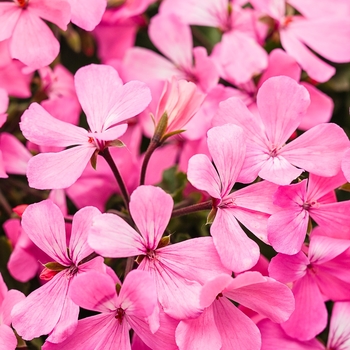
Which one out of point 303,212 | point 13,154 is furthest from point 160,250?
point 13,154

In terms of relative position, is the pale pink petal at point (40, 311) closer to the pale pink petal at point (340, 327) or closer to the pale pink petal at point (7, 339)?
the pale pink petal at point (7, 339)

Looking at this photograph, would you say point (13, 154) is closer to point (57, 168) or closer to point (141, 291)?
point (57, 168)

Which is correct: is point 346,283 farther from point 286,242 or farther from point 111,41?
point 111,41

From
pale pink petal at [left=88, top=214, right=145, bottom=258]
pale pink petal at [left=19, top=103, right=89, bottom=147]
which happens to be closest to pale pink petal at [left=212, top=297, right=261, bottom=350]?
pale pink petal at [left=88, top=214, right=145, bottom=258]

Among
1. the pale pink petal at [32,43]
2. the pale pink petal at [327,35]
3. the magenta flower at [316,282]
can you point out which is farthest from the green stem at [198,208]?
the pale pink petal at [327,35]

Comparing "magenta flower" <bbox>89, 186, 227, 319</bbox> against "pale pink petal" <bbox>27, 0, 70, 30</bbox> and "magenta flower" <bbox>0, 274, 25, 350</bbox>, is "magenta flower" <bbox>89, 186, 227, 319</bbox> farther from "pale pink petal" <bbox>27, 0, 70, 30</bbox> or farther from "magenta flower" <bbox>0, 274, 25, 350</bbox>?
"pale pink petal" <bbox>27, 0, 70, 30</bbox>

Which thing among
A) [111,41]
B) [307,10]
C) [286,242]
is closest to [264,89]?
[286,242]

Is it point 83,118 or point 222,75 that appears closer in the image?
point 222,75
